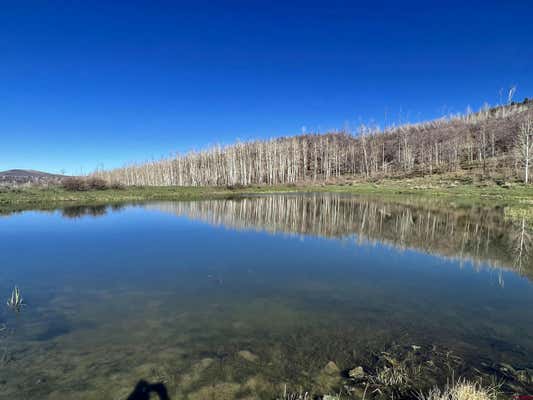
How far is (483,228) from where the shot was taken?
16469 millimetres

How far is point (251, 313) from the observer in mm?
6488

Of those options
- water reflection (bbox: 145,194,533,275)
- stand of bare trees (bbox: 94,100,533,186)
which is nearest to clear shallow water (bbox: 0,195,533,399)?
water reflection (bbox: 145,194,533,275)

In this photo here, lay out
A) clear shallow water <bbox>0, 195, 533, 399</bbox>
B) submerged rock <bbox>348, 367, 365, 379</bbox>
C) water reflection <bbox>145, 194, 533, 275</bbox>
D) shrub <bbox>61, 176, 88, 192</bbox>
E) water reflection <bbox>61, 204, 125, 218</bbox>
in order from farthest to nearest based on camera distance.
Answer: shrub <bbox>61, 176, 88, 192</bbox>
water reflection <bbox>61, 204, 125, 218</bbox>
water reflection <bbox>145, 194, 533, 275</bbox>
clear shallow water <bbox>0, 195, 533, 399</bbox>
submerged rock <bbox>348, 367, 365, 379</bbox>

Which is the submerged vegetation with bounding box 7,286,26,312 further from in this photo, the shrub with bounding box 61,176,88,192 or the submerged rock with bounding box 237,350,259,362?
the shrub with bounding box 61,176,88,192

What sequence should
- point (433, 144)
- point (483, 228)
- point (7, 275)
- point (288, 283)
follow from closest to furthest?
point (288, 283) < point (7, 275) < point (483, 228) < point (433, 144)

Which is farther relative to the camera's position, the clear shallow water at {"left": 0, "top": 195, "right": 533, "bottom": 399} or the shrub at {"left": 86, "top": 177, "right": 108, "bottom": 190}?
the shrub at {"left": 86, "top": 177, "right": 108, "bottom": 190}

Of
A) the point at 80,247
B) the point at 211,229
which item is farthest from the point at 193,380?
the point at 211,229

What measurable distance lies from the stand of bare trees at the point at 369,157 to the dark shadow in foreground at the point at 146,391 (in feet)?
248

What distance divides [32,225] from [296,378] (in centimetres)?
2208

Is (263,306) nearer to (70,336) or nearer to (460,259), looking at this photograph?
(70,336)

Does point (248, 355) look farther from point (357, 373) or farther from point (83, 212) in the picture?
point (83, 212)

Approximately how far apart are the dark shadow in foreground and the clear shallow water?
12 centimetres

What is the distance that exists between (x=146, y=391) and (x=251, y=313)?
2.80 meters

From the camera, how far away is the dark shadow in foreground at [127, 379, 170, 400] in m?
3.92
